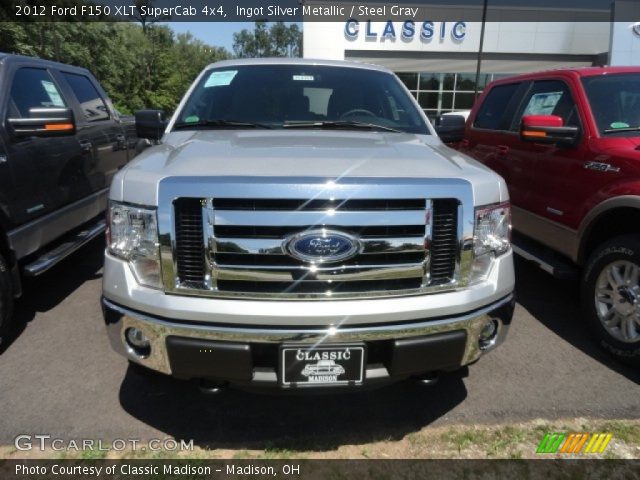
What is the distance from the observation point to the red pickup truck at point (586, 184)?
330 centimetres

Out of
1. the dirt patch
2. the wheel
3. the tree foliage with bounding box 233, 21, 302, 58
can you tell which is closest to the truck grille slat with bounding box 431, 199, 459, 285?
the dirt patch

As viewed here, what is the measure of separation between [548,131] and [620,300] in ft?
4.60

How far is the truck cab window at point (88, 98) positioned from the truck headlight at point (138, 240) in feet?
11.9

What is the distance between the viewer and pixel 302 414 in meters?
2.75

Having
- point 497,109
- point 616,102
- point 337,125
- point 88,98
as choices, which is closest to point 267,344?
point 337,125

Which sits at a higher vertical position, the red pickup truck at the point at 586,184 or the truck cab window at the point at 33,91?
the truck cab window at the point at 33,91

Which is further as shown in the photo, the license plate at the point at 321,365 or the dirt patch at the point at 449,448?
the dirt patch at the point at 449,448

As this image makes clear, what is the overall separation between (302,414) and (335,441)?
0.94 feet

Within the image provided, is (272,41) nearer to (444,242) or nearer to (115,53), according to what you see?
(115,53)

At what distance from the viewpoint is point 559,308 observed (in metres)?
4.27

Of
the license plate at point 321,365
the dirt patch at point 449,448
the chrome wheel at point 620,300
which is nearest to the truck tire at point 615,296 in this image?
the chrome wheel at point 620,300

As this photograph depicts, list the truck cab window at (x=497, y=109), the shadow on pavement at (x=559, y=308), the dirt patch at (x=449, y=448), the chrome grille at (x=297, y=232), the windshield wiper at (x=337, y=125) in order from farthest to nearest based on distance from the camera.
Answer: the truck cab window at (x=497, y=109) < the shadow on pavement at (x=559, y=308) < the windshield wiper at (x=337, y=125) < the dirt patch at (x=449, y=448) < the chrome grille at (x=297, y=232)

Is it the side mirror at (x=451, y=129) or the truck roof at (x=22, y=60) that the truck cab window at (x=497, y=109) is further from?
the truck roof at (x=22, y=60)

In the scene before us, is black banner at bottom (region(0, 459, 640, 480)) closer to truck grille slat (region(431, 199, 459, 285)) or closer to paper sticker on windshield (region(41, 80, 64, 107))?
truck grille slat (region(431, 199, 459, 285))
